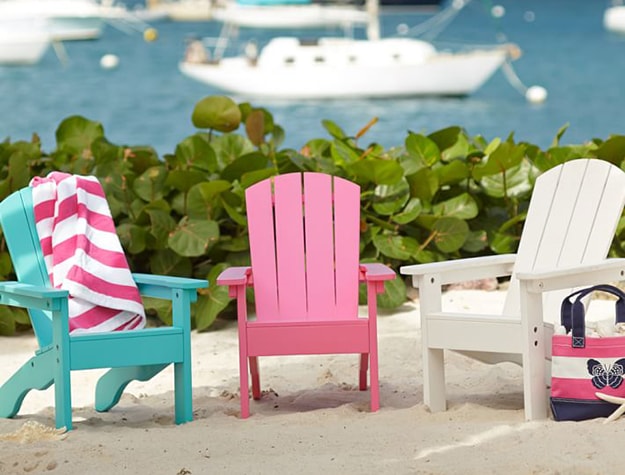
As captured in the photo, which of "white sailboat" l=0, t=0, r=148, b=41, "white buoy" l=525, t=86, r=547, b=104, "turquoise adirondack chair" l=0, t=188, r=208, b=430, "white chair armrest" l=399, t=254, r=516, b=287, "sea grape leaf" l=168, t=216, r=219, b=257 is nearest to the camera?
"turquoise adirondack chair" l=0, t=188, r=208, b=430

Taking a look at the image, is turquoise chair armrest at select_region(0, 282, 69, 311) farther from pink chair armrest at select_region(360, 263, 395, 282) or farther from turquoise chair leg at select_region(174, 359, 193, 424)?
pink chair armrest at select_region(360, 263, 395, 282)

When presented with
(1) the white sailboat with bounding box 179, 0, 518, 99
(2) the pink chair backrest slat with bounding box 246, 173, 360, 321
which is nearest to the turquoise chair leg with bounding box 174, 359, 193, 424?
(2) the pink chair backrest slat with bounding box 246, 173, 360, 321

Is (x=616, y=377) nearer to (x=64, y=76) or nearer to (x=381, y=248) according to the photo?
(x=381, y=248)

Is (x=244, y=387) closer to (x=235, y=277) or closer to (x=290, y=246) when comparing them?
(x=235, y=277)

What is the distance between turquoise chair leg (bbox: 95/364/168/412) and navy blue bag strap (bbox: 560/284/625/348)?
3.85 feet

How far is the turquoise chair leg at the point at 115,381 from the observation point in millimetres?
3473

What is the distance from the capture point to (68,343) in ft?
10.5

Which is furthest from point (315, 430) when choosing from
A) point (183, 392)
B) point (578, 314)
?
point (578, 314)

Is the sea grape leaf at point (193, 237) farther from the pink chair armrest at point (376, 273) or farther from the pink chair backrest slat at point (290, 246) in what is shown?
the pink chair armrest at point (376, 273)

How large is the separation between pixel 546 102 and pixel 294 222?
1070 inches

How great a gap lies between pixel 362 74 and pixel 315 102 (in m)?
1.46

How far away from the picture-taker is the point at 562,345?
10.3 feet

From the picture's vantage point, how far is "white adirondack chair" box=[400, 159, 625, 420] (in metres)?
3.17

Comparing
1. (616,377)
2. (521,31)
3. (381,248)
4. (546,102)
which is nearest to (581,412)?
(616,377)
